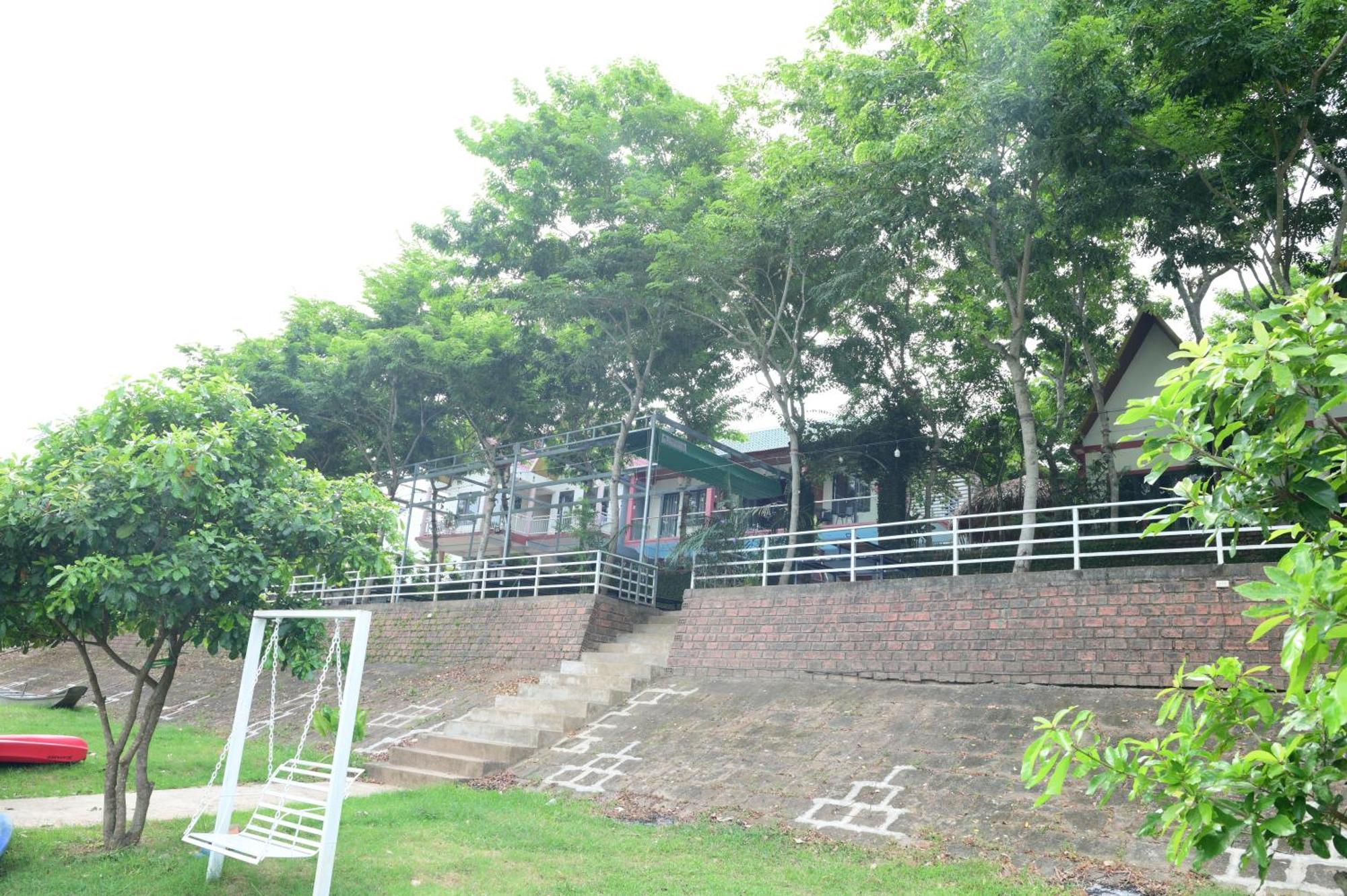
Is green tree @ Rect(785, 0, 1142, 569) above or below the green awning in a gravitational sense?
above

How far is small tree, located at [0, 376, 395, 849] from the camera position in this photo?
265 inches

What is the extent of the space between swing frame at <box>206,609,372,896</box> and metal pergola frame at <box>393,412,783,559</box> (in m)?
10.2

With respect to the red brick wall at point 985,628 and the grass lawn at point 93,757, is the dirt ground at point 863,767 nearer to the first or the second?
the red brick wall at point 985,628

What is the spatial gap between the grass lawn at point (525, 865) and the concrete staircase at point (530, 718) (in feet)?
9.04

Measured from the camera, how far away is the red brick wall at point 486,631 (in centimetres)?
1573

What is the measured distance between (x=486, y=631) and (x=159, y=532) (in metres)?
10.4

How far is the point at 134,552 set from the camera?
701cm

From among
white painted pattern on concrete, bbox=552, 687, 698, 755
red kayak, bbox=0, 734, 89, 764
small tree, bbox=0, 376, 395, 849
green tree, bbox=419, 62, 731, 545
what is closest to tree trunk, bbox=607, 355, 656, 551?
green tree, bbox=419, 62, 731, 545

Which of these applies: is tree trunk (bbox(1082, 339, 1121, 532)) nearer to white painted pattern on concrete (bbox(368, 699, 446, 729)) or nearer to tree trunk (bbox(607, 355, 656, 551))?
tree trunk (bbox(607, 355, 656, 551))

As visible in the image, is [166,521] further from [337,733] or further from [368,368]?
[368,368]

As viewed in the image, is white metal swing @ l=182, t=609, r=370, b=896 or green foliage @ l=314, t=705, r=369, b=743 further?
green foliage @ l=314, t=705, r=369, b=743

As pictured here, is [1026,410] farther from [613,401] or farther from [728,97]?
[613,401]

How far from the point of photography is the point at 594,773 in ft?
34.3

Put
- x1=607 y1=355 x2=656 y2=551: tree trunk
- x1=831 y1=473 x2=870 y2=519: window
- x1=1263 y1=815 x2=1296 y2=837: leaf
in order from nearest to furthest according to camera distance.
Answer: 1. x1=1263 y1=815 x2=1296 y2=837: leaf
2. x1=607 y1=355 x2=656 y2=551: tree trunk
3. x1=831 y1=473 x2=870 y2=519: window
